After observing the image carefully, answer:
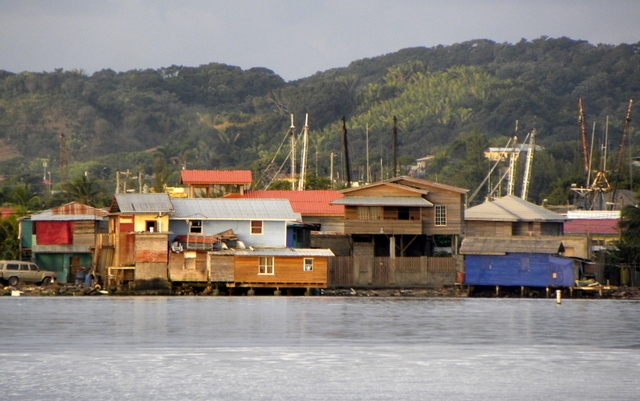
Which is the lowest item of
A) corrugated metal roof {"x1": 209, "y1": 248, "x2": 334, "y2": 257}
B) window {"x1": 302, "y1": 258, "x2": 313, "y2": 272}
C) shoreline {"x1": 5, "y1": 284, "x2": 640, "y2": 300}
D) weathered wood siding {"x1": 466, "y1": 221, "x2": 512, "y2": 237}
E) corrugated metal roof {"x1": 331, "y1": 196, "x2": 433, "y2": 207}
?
shoreline {"x1": 5, "y1": 284, "x2": 640, "y2": 300}

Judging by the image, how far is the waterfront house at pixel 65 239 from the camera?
68938mm

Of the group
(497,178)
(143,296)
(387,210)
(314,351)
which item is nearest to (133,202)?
(143,296)

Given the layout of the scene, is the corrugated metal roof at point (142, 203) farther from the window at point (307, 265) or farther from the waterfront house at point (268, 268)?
the window at point (307, 265)

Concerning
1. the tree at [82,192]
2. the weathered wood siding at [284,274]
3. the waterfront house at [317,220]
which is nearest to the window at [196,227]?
the weathered wood siding at [284,274]

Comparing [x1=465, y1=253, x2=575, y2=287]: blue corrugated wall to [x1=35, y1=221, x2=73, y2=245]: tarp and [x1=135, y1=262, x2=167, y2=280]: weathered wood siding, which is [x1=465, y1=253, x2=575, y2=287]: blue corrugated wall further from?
[x1=35, y1=221, x2=73, y2=245]: tarp

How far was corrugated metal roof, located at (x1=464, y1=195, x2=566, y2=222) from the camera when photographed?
253 ft

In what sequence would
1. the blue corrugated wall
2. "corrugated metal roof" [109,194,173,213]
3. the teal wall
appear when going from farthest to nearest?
the teal wall
the blue corrugated wall
"corrugated metal roof" [109,194,173,213]

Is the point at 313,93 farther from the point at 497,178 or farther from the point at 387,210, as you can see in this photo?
the point at 387,210

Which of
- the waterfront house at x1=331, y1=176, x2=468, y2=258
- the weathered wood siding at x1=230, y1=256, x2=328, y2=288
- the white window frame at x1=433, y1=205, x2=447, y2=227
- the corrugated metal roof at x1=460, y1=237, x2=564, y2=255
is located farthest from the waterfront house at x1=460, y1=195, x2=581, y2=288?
the weathered wood siding at x1=230, y1=256, x2=328, y2=288

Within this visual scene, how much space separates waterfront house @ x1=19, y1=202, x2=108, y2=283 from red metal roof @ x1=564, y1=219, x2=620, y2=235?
36416mm

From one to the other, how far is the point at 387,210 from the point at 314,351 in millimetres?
33796

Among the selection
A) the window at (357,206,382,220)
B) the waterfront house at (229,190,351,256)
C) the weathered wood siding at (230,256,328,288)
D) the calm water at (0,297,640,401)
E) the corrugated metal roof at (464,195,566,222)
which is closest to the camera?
the calm water at (0,297,640,401)

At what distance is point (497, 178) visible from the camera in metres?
138

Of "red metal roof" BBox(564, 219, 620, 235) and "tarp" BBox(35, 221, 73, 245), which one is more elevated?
"red metal roof" BBox(564, 219, 620, 235)
